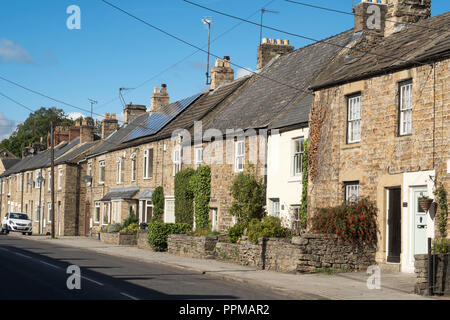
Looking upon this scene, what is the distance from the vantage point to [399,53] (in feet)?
68.6

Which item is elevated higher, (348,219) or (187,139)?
(187,139)

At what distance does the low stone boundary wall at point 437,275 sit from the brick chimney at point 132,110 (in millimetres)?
40780

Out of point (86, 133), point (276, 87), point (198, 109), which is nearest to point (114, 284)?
point (276, 87)

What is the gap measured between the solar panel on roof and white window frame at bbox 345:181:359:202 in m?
19.6

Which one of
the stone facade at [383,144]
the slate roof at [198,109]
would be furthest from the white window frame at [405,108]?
the slate roof at [198,109]

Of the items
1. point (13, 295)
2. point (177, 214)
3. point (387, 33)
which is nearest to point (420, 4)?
point (387, 33)

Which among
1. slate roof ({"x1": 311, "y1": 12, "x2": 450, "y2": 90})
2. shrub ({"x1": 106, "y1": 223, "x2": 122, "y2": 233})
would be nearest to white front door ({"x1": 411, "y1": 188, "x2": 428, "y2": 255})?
slate roof ({"x1": 311, "y1": 12, "x2": 450, "y2": 90})

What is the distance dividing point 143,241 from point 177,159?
482cm

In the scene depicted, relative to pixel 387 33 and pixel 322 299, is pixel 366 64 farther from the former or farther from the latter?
pixel 322 299

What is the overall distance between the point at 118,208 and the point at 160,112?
22.8 feet

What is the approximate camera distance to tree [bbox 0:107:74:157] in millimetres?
104375

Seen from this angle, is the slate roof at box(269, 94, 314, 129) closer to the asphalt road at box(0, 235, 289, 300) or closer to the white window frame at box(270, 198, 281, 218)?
the white window frame at box(270, 198, 281, 218)

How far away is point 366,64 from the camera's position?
2233 centimetres

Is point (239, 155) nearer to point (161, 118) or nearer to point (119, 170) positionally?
point (161, 118)
